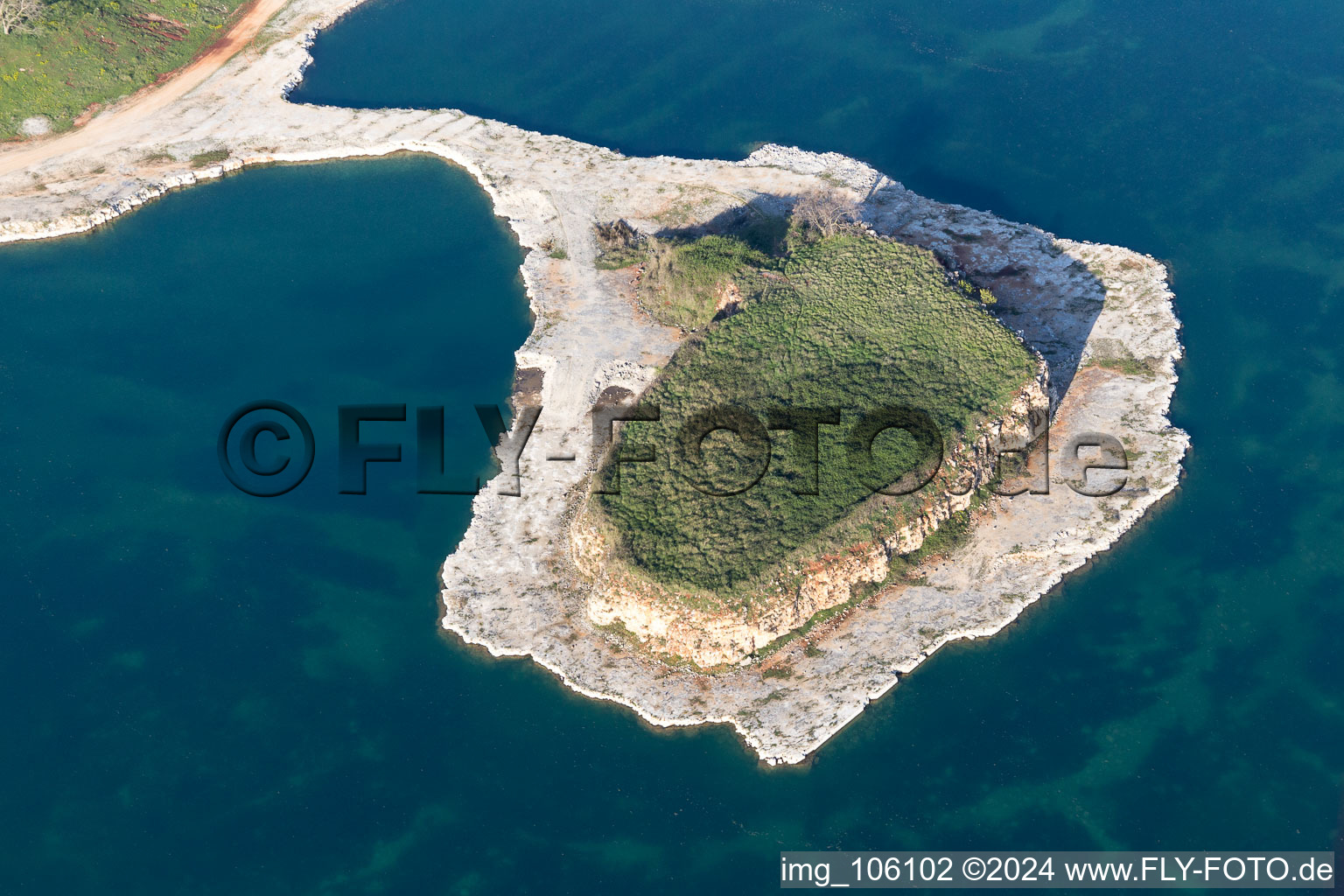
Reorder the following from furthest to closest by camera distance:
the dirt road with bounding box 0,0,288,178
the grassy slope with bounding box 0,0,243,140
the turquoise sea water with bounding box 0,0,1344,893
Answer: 1. the grassy slope with bounding box 0,0,243,140
2. the dirt road with bounding box 0,0,288,178
3. the turquoise sea water with bounding box 0,0,1344,893

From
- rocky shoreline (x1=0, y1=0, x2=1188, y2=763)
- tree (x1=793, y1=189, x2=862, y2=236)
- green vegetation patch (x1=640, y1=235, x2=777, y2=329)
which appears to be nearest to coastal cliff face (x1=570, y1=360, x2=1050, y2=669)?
rocky shoreline (x1=0, y1=0, x2=1188, y2=763)

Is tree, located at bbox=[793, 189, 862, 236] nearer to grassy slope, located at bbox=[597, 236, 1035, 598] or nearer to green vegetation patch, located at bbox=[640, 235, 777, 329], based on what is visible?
grassy slope, located at bbox=[597, 236, 1035, 598]

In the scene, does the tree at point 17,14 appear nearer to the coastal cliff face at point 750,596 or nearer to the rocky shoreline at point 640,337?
the rocky shoreline at point 640,337

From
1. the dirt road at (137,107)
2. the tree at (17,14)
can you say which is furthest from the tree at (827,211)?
the tree at (17,14)

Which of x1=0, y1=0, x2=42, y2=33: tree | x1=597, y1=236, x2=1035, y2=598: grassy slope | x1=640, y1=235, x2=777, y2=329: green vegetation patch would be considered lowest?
x1=597, y1=236, x2=1035, y2=598: grassy slope

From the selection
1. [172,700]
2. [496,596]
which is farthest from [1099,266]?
[172,700]

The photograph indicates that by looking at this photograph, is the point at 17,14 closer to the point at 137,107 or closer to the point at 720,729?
the point at 137,107
